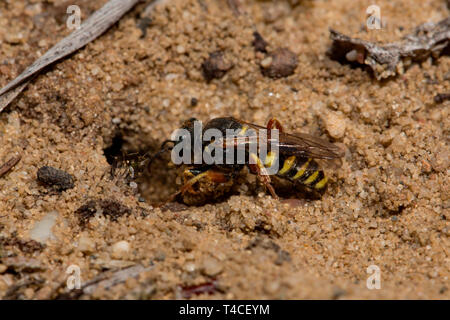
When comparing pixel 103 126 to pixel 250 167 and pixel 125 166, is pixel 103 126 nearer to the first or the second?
pixel 125 166

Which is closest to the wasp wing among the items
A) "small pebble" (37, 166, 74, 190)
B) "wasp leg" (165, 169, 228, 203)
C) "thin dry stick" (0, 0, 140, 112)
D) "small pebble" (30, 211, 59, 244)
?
"wasp leg" (165, 169, 228, 203)

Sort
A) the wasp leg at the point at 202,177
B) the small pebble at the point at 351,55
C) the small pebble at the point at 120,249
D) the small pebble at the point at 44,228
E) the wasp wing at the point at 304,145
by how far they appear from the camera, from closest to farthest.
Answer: the small pebble at the point at 120,249 → the small pebble at the point at 44,228 → the wasp wing at the point at 304,145 → the wasp leg at the point at 202,177 → the small pebble at the point at 351,55

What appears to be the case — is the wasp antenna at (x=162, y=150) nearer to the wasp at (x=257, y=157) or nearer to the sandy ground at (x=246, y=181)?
the wasp at (x=257, y=157)

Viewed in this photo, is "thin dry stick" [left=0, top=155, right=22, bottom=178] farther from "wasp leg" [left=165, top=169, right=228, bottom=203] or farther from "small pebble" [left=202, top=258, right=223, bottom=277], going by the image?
"small pebble" [left=202, top=258, right=223, bottom=277]

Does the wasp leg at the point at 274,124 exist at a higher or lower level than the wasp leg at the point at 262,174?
higher

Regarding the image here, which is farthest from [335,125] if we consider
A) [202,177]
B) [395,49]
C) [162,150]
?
[162,150]

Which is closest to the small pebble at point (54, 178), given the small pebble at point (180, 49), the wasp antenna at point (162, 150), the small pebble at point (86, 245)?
the small pebble at point (86, 245)

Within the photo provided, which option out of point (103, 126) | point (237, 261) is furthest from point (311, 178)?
point (103, 126)
